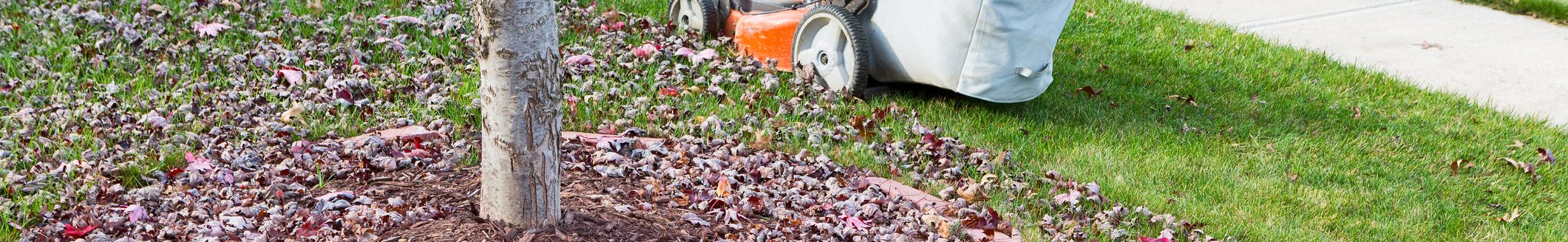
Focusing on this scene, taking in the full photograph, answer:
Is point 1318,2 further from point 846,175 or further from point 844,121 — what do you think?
point 846,175

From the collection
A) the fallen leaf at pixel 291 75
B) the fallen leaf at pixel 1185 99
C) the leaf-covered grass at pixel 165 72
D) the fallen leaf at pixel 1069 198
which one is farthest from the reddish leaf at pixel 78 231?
the fallen leaf at pixel 1185 99

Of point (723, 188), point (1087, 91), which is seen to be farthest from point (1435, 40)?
point (723, 188)

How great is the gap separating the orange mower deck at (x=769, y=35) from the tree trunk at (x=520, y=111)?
2.13m

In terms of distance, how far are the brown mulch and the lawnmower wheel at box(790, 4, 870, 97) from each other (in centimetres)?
129

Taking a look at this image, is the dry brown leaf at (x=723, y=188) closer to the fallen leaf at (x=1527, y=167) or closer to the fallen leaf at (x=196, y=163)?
the fallen leaf at (x=196, y=163)

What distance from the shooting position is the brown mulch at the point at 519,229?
2.93m

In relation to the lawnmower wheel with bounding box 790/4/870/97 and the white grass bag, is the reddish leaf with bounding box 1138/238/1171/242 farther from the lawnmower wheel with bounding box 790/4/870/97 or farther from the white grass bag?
the lawnmower wheel with bounding box 790/4/870/97

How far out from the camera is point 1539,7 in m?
6.69

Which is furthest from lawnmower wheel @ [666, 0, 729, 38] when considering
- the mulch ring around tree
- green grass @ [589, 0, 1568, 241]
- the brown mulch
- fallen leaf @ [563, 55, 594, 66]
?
the brown mulch

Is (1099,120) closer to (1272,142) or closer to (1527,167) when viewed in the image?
(1272,142)

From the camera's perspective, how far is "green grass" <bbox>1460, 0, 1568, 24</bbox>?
21.6 ft

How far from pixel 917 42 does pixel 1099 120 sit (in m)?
0.92

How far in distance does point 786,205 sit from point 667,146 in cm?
69

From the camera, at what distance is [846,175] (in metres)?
3.88
